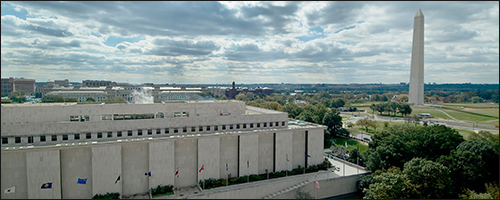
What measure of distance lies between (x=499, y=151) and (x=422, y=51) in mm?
79427

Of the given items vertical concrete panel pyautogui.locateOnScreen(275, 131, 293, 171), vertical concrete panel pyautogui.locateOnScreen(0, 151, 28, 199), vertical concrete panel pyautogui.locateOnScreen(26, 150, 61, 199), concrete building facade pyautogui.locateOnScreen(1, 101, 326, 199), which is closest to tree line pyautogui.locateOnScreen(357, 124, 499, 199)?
concrete building facade pyautogui.locateOnScreen(1, 101, 326, 199)

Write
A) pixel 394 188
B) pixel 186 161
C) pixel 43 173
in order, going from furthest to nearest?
pixel 186 161
pixel 394 188
pixel 43 173

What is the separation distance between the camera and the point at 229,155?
3612 centimetres

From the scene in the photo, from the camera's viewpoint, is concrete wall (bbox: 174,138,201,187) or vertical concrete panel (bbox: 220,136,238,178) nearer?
concrete wall (bbox: 174,138,201,187)

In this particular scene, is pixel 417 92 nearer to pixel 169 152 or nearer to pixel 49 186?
pixel 169 152

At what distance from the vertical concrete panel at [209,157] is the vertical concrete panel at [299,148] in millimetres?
12036

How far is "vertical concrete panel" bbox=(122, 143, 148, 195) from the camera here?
30781 mm

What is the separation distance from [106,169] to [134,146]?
142 inches

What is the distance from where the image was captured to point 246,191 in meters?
33.0

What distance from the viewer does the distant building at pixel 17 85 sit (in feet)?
332

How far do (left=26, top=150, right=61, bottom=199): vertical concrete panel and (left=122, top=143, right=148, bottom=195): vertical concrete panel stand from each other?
20.4 ft

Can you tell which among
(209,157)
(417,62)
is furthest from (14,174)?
(417,62)

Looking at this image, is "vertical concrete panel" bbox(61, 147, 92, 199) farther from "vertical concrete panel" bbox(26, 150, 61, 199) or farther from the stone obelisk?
the stone obelisk

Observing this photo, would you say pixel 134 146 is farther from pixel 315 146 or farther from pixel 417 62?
pixel 417 62
